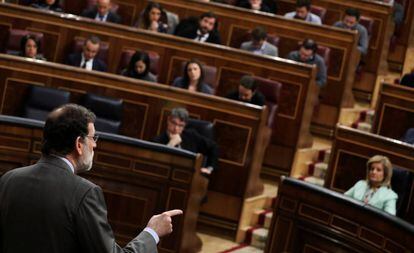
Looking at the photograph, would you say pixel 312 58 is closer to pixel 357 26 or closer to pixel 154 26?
pixel 357 26

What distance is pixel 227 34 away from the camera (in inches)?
240

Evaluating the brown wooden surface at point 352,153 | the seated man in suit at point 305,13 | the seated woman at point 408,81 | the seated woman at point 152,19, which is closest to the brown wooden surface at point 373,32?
the seated man in suit at point 305,13

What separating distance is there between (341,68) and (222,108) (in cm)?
142

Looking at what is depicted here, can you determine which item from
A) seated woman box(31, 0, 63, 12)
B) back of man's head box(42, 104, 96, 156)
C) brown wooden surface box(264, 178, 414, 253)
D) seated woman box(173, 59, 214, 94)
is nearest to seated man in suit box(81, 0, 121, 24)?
seated woman box(31, 0, 63, 12)

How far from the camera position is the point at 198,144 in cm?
450

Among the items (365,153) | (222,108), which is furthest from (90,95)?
(365,153)

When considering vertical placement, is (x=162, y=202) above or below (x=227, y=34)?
below

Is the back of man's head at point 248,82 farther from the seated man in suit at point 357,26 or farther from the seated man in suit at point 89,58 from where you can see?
the seated man in suit at point 357,26

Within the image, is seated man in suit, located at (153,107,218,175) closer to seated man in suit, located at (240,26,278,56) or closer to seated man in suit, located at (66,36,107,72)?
seated man in suit, located at (66,36,107,72)

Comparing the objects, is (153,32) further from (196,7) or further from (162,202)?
(162,202)

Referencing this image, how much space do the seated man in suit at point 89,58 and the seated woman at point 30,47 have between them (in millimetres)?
247

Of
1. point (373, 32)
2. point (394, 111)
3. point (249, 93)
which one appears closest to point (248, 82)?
point (249, 93)

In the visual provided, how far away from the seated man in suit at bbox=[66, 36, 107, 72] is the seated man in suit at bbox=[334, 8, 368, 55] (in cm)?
168

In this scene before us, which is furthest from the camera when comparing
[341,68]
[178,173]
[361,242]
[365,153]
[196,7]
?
[196,7]
